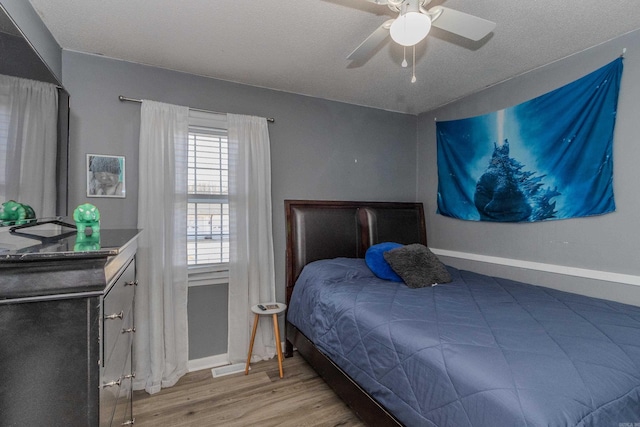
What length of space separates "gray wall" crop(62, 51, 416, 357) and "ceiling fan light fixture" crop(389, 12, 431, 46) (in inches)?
70.1

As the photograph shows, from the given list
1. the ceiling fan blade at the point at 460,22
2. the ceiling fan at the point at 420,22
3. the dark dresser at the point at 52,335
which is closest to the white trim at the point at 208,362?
the dark dresser at the point at 52,335

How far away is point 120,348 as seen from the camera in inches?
51.4

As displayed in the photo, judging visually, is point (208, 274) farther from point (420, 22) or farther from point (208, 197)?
point (420, 22)

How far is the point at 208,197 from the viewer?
2.79 m

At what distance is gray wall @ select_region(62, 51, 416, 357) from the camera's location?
2.36m

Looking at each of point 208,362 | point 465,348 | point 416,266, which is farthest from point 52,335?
point 416,266

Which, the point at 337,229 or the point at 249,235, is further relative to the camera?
the point at 337,229

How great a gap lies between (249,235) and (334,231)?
0.85 metres

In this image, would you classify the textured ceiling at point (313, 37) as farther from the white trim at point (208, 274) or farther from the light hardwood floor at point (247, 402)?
the light hardwood floor at point (247, 402)

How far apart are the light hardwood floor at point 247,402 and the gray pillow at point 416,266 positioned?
105 cm

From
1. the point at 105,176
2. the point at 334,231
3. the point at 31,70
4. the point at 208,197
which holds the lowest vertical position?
the point at 334,231

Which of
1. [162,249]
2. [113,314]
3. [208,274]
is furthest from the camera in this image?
[208,274]

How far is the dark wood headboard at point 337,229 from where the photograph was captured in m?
3.00

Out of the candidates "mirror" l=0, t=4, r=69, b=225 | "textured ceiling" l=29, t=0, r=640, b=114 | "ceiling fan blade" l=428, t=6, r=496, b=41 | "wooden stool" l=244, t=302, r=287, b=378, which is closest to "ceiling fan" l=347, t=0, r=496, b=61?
"ceiling fan blade" l=428, t=6, r=496, b=41
